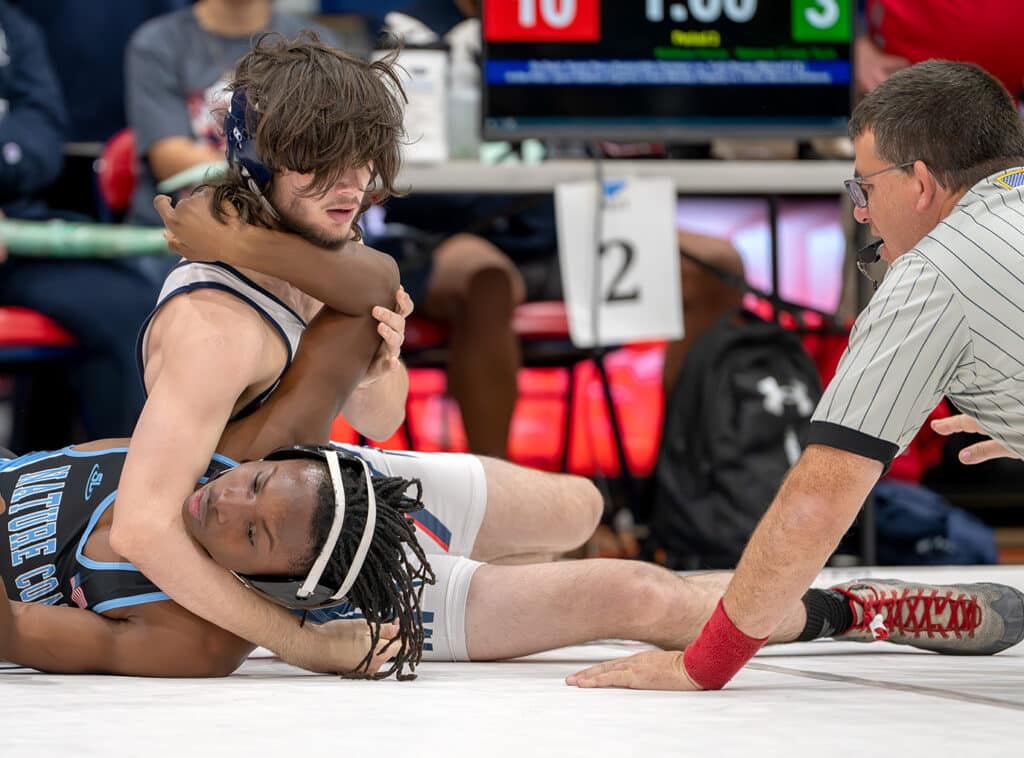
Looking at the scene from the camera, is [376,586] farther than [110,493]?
No

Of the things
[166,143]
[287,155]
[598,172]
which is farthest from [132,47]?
[287,155]

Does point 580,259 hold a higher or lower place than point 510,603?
higher

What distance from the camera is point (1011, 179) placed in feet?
4.67

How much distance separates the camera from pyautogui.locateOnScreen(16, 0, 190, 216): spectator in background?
427 cm

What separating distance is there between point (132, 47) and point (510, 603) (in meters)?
2.30

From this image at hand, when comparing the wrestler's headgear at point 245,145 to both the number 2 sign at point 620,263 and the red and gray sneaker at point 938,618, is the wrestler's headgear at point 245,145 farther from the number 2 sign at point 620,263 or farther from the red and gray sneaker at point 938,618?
the number 2 sign at point 620,263

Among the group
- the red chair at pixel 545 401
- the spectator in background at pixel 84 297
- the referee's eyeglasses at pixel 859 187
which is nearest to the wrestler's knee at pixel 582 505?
Result: the referee's eyeglasses at pixel 859 187

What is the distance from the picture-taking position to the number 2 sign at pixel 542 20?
3.22 meters

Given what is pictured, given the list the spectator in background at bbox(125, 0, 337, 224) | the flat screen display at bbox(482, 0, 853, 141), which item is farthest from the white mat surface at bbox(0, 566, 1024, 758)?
the spectator in background at bbox(125, 0, 337, 224)

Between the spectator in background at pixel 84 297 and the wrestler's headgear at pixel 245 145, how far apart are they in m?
1.64

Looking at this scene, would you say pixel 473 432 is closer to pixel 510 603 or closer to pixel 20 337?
pixel 20 337

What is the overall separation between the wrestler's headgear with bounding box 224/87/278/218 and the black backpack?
62.7 inches

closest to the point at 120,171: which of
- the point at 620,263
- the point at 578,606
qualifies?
the point at 620,263

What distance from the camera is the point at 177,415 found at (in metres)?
1.61
